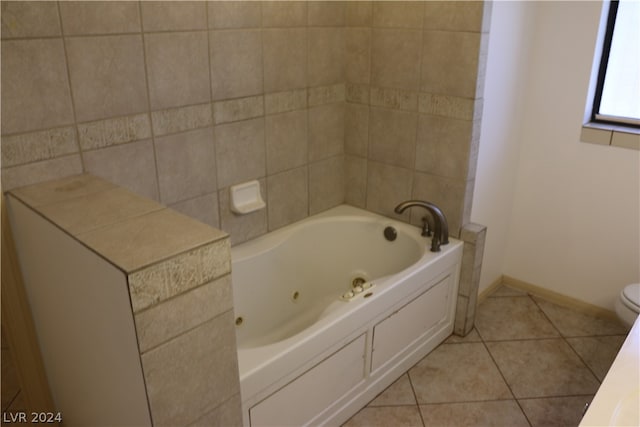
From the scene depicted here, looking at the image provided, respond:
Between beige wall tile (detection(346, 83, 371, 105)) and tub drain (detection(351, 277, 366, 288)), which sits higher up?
beige wall tile (detection(346, 83, 371, 105))

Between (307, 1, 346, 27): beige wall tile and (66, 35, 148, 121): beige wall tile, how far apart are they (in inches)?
34.6

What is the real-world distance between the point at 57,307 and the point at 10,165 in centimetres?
46

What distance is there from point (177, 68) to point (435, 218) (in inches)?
50.2

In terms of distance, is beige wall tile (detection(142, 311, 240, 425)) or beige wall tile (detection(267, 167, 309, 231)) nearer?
beige wall tile (detection(142, 311, 240, 425))

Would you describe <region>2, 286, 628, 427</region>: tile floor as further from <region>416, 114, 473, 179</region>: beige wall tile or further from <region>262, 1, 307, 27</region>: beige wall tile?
<region>262, 1, 307, 27</region>: beige wall tile

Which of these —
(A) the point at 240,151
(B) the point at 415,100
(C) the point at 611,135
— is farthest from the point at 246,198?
(C) the point at 611,135

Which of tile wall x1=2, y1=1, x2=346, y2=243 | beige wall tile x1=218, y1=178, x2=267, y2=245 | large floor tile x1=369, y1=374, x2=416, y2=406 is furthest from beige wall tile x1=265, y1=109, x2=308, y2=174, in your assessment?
large floor tile x1=369, y1=374, x2=416, y2=406

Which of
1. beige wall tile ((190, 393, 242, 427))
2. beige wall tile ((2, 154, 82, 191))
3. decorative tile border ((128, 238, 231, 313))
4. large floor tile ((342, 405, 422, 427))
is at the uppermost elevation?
beige wall tile ((2, 154, 82, 191))

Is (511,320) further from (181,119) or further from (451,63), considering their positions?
(181,119)

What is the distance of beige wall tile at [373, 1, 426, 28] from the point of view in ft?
7.86

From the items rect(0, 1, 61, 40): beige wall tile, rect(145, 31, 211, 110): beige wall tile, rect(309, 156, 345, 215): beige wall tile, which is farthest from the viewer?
rect(309, 156, 345, 215): beige wall tile

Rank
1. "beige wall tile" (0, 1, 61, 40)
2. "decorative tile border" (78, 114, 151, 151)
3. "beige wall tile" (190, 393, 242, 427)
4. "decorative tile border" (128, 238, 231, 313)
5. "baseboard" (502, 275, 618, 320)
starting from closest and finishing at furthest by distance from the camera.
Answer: "decorative tile border" (128, 238, 231, 313) < "beige wall tile" (190, 393, 242, 427) < "beige wall tile" (0, 1, 61, 40) < "decorative tile border" (78, 114, 151, 151) < "baseboard" (502, 275, 618, 320)

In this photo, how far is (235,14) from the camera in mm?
2141

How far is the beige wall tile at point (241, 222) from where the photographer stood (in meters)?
2.34
